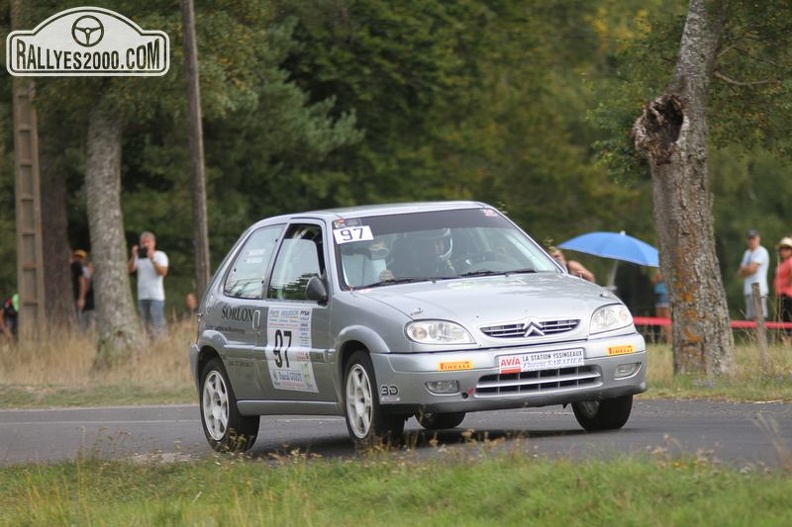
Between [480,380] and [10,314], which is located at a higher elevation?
[10,314]

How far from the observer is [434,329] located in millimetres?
10977

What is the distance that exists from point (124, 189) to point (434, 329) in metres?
31.6

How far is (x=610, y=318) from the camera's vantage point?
11.5 metres

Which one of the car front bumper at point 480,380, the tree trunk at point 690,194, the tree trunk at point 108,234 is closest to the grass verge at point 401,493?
the car front bumper at point 480,380

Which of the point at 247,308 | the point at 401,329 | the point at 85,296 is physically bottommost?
the point at 401,329

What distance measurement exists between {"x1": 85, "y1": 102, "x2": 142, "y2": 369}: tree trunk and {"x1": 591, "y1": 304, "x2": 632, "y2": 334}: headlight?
632 inches

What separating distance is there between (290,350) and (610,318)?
2332 millimetres

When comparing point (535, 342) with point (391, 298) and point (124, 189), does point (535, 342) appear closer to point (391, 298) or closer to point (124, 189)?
point (391, 298)

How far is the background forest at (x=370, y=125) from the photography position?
88.7 feet

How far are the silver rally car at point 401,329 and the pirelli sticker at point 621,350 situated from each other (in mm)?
15

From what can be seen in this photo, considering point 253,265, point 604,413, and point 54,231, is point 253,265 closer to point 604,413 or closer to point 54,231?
point 604,413

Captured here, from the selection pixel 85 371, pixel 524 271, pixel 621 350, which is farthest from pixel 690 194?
pixel 85 371

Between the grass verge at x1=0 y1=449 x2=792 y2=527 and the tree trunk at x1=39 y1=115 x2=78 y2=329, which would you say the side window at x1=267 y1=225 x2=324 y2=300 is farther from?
the tree trunk at x1=39 y1=115 x2=78 y2=329

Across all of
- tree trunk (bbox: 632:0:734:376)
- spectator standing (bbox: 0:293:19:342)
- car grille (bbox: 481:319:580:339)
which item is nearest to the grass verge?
car grille (bbox: 481:319:580:339)
